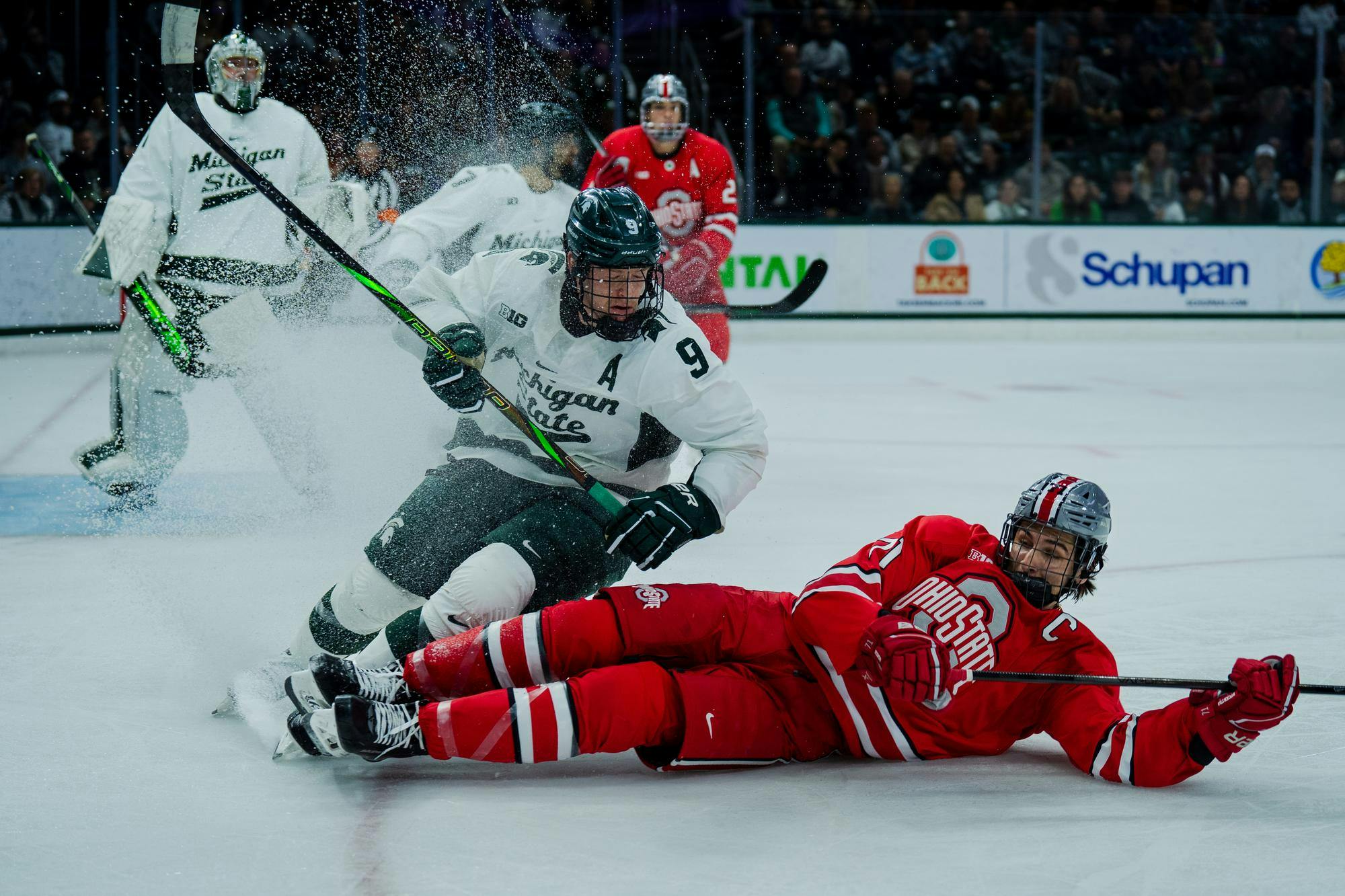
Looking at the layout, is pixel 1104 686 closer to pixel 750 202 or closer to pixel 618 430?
pixel 618 430

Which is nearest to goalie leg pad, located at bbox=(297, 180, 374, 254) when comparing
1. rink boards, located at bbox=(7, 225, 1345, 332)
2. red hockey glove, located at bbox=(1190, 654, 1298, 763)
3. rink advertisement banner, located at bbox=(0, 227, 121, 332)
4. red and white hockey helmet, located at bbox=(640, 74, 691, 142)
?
red and white hockey helmet, located at bbox=(640, 74, 691, 142)

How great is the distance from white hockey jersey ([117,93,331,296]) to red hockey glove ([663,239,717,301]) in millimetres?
1178

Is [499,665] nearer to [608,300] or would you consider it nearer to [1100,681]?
[608,300]

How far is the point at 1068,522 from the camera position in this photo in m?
2.26

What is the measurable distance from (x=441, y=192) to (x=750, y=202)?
18.0ft

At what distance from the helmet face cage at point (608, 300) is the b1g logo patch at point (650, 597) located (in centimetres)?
50

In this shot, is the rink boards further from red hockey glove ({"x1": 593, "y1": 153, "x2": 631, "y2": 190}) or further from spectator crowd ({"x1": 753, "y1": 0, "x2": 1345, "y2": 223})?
red hockey glove ({"x1": 593, "y1": 153, "x2": 631, "y2": 190})

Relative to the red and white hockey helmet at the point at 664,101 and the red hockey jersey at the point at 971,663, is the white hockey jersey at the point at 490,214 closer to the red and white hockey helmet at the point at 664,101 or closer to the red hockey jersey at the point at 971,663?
the red and white hockey helmet at the point at 664,101

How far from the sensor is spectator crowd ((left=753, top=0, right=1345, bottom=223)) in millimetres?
9727

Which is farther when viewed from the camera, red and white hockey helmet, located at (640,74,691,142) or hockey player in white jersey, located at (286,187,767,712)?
red and white hockey helmet, located at (640,74,691,142)

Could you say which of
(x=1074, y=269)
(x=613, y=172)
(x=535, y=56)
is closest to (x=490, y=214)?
(x=613, y=172)

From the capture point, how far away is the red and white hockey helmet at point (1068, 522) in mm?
2260

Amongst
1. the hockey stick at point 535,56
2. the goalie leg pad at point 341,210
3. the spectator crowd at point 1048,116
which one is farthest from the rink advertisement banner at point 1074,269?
the goalie leg pad at point 341,210

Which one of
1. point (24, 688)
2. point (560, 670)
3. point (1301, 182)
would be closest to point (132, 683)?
point (24, 688)
